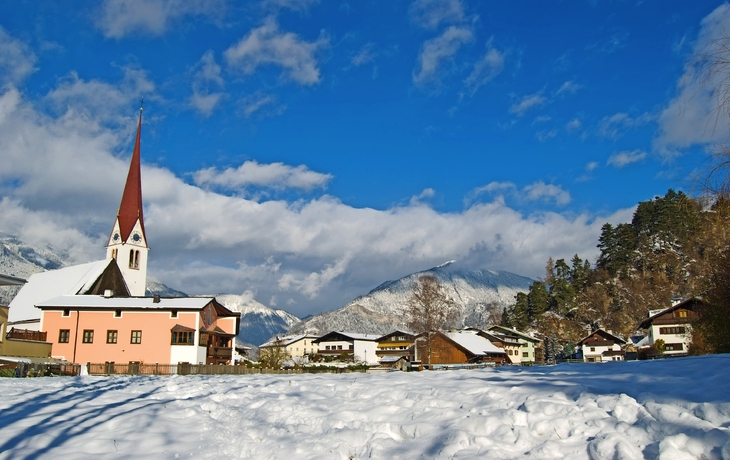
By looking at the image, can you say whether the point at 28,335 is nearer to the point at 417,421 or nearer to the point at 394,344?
the point at 417,421

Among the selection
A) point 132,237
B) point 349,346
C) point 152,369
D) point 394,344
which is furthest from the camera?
point 349,346

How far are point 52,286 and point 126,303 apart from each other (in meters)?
31.3

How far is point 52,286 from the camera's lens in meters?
74.4

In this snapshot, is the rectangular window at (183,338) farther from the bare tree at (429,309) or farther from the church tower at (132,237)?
the church tower at (132,237)

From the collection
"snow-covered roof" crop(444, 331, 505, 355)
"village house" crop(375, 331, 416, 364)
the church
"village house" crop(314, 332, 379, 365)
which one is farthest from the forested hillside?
the church

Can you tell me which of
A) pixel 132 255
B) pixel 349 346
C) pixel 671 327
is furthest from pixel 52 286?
pixel 671 327

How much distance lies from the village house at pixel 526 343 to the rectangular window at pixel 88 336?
253ft

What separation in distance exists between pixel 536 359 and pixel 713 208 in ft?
353

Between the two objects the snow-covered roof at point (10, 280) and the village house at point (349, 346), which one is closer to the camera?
the snow-covered roof at point (10, 280)

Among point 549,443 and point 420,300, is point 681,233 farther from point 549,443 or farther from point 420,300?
point 549,443

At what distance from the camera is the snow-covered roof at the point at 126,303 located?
4938 centimetres

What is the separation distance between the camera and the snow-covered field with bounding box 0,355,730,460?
8094 mm

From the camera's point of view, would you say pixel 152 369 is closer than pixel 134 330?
Yes

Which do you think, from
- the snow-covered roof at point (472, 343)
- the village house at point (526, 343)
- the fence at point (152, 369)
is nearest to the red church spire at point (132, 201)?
the snow-covered roof at point (472, 343)
